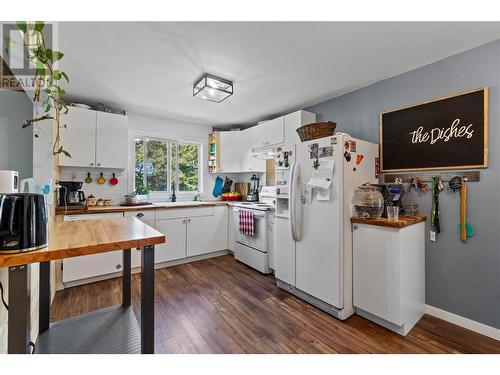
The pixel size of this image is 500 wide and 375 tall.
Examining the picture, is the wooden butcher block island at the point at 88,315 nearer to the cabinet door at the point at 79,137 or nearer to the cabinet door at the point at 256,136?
the cabinet door at the point at 79,137

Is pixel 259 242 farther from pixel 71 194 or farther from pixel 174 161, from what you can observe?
pixel 71 194

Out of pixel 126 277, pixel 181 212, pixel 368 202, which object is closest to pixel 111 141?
pixel 181 212

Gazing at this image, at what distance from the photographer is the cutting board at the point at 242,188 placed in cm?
426

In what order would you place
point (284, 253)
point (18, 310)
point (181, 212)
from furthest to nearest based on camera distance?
1. point (181, 212)
2. point (284, 253)
3. point (18, 310)

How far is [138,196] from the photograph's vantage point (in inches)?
138

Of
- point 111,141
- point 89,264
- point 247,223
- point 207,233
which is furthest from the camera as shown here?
point 207,233

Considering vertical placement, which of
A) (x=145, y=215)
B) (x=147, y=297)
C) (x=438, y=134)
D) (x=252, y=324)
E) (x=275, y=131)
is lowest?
(x=252, y=324)

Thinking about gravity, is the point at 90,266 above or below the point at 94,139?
below

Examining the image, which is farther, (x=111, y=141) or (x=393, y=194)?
(x=111, y=141)

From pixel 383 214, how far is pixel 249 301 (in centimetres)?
158

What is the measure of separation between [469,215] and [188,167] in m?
3.75

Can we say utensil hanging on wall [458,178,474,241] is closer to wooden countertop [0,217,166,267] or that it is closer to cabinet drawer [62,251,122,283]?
wooden countertop [0,217,166,267]

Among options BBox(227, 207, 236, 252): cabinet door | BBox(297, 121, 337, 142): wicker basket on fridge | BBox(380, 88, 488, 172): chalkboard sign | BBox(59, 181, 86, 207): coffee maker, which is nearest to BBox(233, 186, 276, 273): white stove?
BBox(227, 207, 236, 252): cabinet door

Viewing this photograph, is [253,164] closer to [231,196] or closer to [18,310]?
[231,196]
